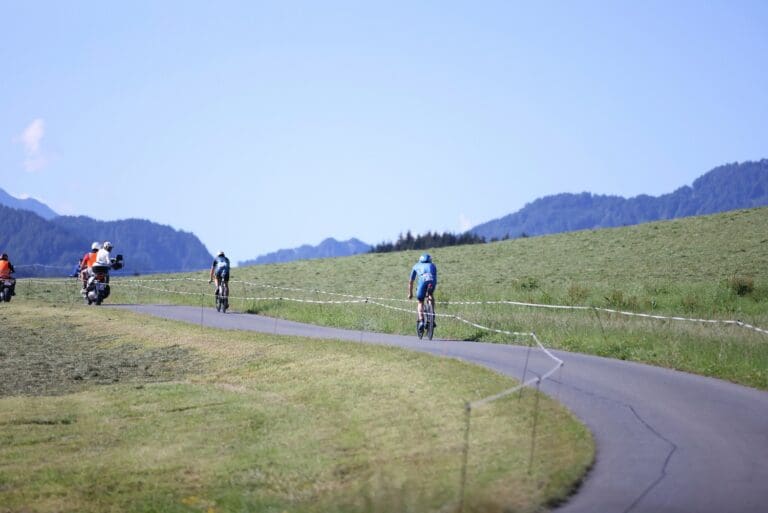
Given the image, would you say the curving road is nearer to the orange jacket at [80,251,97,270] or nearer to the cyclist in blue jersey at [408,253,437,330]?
the cyclist in blue jersey at [408,253,437,330]

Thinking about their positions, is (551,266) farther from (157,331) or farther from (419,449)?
(419,449)

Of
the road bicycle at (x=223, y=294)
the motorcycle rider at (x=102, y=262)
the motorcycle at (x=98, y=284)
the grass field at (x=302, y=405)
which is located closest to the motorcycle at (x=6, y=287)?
the grass field at (x=302, y=405)

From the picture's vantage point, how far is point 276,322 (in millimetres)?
32156

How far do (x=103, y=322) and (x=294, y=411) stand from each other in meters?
17.7

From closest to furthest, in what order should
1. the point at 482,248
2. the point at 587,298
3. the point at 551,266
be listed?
the point at 587,298, the point at 551,266, the point at 482,248

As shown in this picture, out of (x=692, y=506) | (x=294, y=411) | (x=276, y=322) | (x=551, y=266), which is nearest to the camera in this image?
(x=692, y=506)

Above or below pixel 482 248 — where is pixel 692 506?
below

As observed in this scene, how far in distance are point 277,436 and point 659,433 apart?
214 inches

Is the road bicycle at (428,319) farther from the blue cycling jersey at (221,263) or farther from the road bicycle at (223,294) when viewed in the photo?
the road bicycle at (223,294)

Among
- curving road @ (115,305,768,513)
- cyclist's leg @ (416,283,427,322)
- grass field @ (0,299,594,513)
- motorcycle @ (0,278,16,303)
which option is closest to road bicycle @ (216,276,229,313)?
motorcycle @ (0,278,16,303)

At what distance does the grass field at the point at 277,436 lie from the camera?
1099 cm

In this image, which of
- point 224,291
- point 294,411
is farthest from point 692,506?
point 224,291

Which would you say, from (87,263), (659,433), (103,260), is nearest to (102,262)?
(103,260)

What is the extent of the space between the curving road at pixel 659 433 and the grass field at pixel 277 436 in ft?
1.34
